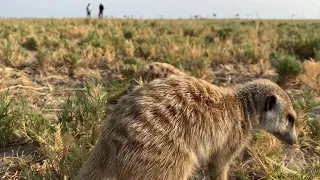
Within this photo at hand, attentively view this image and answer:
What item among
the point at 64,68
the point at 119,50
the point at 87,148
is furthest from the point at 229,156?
the point at 119,50

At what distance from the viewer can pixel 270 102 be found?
3875 mm

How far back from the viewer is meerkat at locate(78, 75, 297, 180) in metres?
2.93

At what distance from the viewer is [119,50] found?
1102cm

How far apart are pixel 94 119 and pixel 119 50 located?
6640 millimetres

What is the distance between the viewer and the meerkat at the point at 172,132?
9.60 feet

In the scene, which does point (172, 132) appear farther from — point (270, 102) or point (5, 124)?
point (5, 124)

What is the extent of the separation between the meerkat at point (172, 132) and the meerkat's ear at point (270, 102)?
0.03 ft

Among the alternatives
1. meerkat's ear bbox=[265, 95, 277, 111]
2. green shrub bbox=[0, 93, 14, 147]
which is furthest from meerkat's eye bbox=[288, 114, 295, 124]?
green shrub bbox=[0, 93, 14, 147]

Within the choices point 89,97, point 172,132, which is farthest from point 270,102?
point 89,97

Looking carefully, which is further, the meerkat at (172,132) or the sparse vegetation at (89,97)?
the sparse vegetation at (89,97)

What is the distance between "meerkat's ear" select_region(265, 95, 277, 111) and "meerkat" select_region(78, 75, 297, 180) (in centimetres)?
1

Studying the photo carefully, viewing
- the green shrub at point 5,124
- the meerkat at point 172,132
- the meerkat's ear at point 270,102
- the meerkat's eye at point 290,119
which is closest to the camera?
the meerkat at point 172,132

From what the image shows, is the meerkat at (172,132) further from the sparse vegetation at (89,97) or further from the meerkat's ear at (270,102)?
the sparse vegetation at (89,97)

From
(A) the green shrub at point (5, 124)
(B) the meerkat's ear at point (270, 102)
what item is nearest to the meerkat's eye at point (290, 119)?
(B) the meerkat's ear at point (270, 102)
